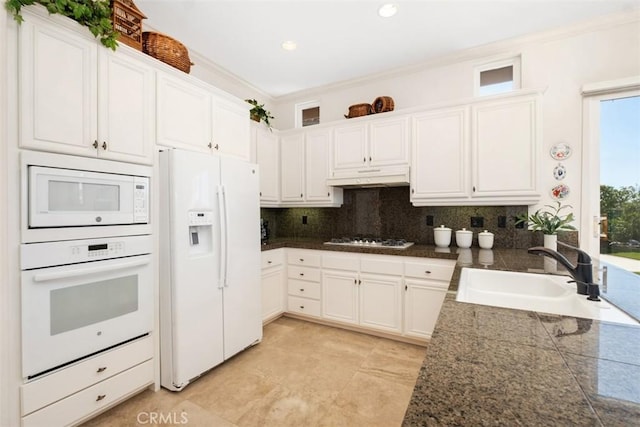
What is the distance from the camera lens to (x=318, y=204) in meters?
3.42

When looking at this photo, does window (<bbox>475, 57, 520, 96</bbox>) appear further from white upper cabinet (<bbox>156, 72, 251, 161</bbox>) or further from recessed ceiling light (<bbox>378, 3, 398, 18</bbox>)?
white upper cabinet (<bbox>156, 72, 251, 161</bbox>)

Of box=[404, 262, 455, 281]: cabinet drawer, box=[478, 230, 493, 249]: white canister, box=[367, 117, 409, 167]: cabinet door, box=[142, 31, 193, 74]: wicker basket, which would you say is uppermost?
box=[142, 31, 193, 74]: wicker basket

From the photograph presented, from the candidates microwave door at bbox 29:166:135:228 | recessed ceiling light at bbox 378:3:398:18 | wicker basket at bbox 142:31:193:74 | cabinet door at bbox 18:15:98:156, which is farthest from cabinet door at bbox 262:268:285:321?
recessed ceiling light at bbox 378:3:398:18

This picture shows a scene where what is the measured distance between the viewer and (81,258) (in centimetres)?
161

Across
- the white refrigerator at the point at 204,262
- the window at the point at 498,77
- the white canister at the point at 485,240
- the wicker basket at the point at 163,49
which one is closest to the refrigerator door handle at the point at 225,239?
the white refrigerator at the point at 204,262

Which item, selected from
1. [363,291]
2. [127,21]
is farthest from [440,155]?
[127,21]

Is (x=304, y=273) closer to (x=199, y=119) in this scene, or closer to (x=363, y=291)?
(x=363, y=291)

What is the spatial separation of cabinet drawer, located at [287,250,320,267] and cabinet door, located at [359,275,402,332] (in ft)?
1.83

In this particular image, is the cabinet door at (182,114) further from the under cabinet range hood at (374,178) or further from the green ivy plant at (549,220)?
the green ivy plant at (549,220)

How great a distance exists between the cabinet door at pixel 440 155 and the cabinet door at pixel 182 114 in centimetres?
197

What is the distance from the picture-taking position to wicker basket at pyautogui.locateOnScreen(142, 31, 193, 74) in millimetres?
2035

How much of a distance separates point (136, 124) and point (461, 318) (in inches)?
85.8

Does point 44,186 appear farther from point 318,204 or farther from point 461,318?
point 318,204

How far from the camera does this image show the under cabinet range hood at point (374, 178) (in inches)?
113
